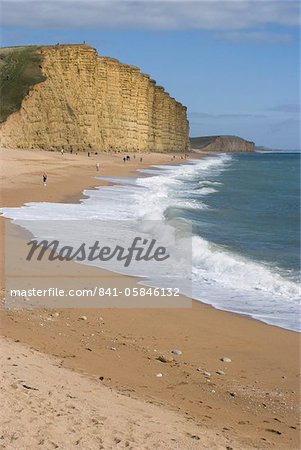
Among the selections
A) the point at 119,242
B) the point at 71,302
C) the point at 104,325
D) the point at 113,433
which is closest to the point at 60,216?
the point at 119,242

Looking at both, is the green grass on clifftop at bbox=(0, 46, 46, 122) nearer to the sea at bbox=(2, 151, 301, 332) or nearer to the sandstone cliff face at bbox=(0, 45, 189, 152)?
the sandstone cliff face at bbox=(0, 45, 189, 152)

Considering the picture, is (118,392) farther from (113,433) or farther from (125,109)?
(125,109)

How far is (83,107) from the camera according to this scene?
196 feet

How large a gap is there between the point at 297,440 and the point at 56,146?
51941 mm

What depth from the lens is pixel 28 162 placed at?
3825 centimetres

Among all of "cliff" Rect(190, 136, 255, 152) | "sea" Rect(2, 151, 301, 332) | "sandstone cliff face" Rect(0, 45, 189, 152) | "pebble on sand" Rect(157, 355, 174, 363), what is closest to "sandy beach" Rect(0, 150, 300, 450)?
"pebble on sand" Rect(157, 355, 174, 363)

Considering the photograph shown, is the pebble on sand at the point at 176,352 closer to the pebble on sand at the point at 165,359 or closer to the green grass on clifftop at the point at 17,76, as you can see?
the pebble on sand at the point at 165,359

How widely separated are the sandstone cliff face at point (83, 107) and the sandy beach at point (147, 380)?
43.2m

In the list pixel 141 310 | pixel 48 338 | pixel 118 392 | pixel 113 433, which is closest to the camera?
pixel 113 433

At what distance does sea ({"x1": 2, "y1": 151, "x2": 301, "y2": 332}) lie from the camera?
1008 cm

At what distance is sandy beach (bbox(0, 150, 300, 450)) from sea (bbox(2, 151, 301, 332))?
1067mm

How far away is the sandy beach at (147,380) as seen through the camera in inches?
183

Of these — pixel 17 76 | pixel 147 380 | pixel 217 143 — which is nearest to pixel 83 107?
pixel 17 76

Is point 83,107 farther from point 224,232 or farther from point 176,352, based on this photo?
point 176,352
